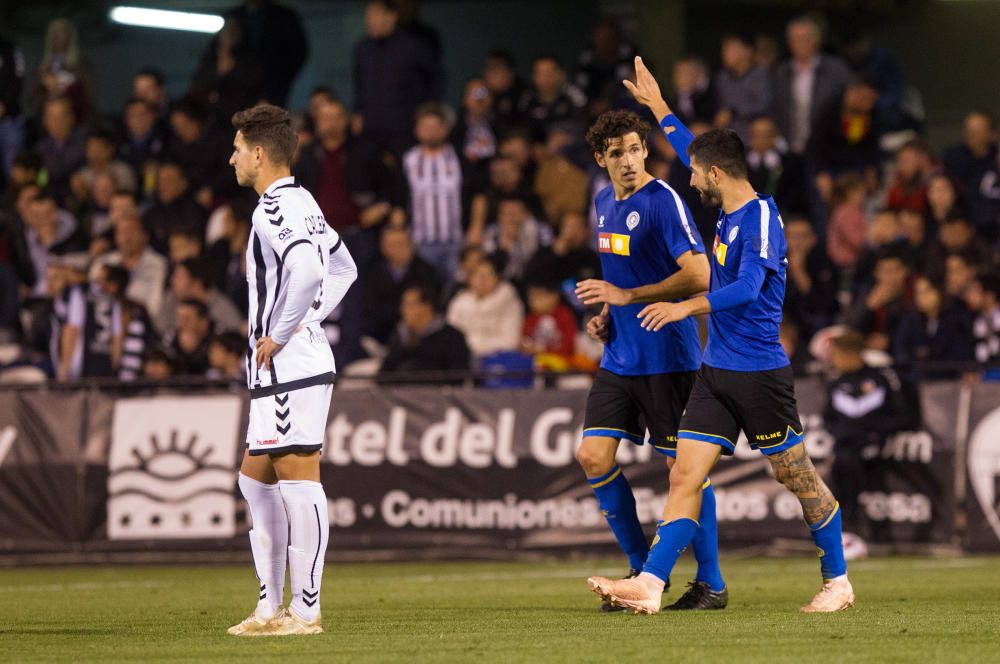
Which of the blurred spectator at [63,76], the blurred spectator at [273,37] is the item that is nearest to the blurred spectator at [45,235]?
the blurred spectator at [63,76]

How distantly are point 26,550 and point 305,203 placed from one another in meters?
7.63

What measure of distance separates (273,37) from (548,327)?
6.84 meters

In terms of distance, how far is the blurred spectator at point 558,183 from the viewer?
1759 cm

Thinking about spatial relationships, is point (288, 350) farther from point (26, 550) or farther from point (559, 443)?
point (26, 550)

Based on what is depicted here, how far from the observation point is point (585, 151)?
18141 mm

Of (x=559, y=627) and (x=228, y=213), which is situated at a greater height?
(x=228, y=213)

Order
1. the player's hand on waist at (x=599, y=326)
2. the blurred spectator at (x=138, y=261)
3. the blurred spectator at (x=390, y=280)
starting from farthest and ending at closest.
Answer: the blurred spectator at (x=138, y=261) < the blurred spectator at (x=390, y=280) < the player's hand on waist at (x=599, y=326)

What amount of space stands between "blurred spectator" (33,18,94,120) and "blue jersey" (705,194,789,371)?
1421 cm

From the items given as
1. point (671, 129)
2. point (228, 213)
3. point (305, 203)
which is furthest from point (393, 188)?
point (305, 203)

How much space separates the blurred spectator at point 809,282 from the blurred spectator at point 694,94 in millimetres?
2231

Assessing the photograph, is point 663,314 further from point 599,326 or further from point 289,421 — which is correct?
point 289,421

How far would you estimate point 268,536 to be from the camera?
7.55m

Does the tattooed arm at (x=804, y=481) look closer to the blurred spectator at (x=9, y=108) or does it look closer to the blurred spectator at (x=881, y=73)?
the blurred spectator at (x=881, y=73)

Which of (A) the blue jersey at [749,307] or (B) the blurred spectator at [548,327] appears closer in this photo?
(A) the blue jersey at [749,307]
